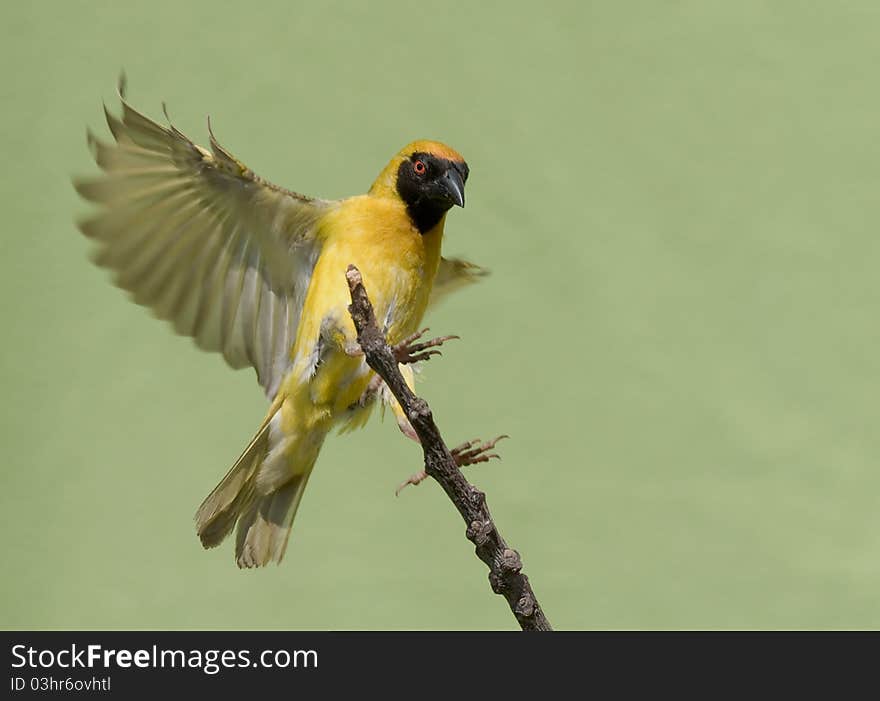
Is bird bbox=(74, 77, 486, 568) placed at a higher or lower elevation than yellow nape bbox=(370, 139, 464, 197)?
lower

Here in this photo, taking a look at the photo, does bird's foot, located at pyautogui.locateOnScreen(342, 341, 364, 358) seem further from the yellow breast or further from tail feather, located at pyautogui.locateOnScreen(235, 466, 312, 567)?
tail feather, located at pyautogui.locateOnScreen(235, 466, 312, 567)

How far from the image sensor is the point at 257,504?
2.06 metres

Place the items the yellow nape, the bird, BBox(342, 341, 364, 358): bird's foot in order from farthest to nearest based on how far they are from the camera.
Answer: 1. the yellow nape
2. the bird
3. BBox(342, 341, 364, 358): bird's foot

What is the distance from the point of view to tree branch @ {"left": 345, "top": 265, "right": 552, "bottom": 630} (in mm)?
1446

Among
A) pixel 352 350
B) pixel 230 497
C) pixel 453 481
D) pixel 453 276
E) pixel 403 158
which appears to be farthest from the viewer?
pixel 453 276

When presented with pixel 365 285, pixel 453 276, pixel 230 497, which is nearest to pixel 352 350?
pixel 365 285

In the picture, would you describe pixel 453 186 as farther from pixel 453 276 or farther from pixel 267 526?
pixel 267 526

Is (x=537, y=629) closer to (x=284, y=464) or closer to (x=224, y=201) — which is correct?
(x=284, y=464)

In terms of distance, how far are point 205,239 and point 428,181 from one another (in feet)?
1.41

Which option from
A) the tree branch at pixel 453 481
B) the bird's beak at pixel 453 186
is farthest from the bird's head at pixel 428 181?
the tree branch at pixel 453 481

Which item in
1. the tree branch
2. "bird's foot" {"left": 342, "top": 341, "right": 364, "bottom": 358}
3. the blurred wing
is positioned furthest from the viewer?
the blurred wing

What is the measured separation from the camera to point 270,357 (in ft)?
7.10

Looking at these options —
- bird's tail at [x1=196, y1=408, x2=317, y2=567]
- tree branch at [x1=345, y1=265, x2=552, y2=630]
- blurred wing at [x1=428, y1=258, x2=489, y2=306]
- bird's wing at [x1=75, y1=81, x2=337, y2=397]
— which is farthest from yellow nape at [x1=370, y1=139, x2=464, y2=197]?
tree branch at [x1=345, y1=265, x2=552, y2=630]

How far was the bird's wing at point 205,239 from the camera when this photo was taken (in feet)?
6.57
